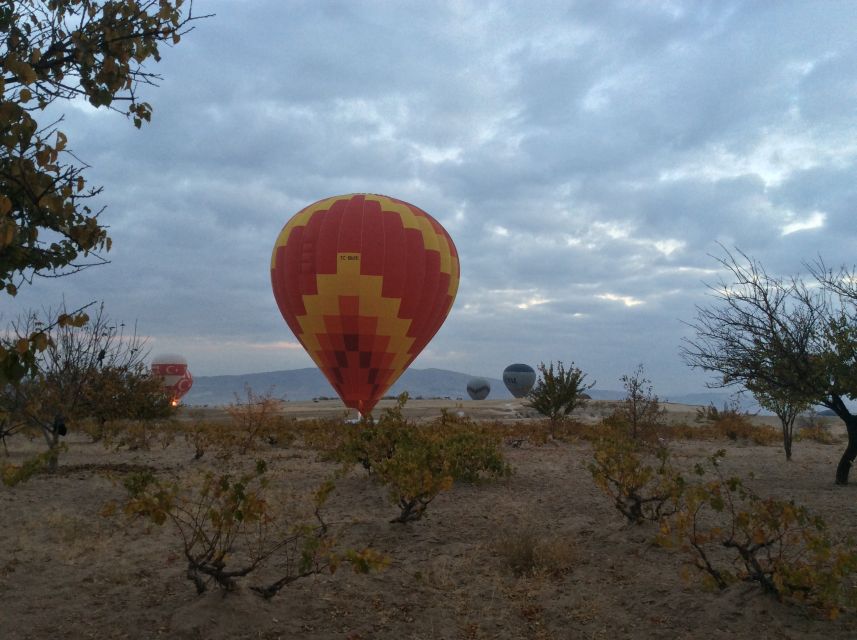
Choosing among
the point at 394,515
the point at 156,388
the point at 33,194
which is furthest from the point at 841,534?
the point at 156,388

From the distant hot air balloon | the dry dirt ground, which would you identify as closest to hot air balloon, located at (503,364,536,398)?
the distant hot air balloon

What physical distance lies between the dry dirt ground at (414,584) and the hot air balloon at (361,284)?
10797 millimetres

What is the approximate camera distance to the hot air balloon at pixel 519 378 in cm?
7162

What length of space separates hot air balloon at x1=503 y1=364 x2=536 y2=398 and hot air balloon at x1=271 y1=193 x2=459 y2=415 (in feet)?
160

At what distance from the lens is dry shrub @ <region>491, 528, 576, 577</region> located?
7.13 metres

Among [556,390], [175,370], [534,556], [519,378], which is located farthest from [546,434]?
[519,378]

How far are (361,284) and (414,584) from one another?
50.2 ft

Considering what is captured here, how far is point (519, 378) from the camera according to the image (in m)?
72.6

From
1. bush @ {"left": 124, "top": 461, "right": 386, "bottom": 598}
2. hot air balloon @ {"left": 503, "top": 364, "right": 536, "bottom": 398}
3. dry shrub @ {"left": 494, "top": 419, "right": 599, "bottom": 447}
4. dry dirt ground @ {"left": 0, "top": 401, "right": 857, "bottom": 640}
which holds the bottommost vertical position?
dry dirt ground @ {"left": 0, "top": 401, "right": 857, "bottom": 640}

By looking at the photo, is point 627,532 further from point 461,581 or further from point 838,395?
point 838,395

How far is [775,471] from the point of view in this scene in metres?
15.7

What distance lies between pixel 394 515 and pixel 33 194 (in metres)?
7.49

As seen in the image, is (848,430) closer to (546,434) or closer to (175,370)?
(546,434)

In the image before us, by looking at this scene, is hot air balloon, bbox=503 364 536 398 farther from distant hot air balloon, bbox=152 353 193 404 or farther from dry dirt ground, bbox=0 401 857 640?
dry dirt ground, bbox=0 401 857 640
